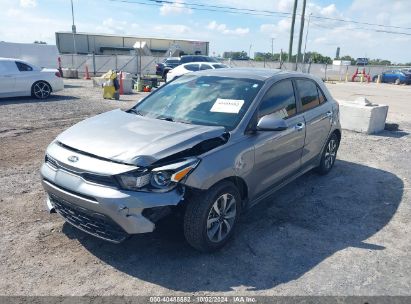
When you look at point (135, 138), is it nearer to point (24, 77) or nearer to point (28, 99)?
point (24, 77)

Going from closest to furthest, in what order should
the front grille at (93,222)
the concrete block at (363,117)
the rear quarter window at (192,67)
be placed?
the front grille at (93,222)
the concrete block at (363,117)
the rear quarter window at (192,67)

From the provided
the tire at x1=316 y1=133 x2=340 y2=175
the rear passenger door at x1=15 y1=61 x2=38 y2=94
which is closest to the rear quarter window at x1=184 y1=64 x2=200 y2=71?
the rear passenger door at x1=15 y1=61 x2=38 y2=94

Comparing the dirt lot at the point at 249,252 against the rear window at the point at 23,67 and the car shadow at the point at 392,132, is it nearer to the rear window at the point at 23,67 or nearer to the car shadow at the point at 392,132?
the car shadow at the point at 392,132

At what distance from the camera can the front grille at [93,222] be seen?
3004 millimetres

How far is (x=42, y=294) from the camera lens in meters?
2.86

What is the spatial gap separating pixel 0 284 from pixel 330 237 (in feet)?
10.7

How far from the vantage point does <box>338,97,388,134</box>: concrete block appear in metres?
9.02

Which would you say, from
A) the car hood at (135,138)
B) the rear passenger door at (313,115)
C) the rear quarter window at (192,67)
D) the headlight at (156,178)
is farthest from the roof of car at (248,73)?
the rear quarter window at (192,67)

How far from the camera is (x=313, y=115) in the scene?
16.2 ft

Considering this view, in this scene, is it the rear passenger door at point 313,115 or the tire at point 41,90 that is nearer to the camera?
the rear passenger door at point 313,115

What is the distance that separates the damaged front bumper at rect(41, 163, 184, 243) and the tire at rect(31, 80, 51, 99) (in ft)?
36.9

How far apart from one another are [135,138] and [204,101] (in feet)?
3.73

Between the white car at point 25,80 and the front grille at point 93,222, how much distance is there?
10.8 m

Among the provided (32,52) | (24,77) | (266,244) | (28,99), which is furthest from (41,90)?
(32,52)
